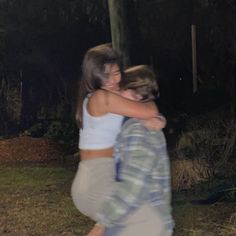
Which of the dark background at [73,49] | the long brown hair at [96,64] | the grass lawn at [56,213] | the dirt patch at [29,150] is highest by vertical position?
the long brown hair at [96,64]

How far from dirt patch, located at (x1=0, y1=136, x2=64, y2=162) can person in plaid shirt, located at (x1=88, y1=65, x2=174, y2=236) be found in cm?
1038

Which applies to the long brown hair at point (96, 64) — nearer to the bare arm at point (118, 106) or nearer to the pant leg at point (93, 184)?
the bare arm at point (118, 106)

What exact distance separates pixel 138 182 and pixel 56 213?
5.17 m

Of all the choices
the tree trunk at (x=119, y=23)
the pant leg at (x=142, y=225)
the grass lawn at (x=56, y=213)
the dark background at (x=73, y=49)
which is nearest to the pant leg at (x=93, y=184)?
the pant leg at (x=142, y=225)

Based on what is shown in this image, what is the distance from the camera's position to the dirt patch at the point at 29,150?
13320mm

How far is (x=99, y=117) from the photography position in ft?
9.80

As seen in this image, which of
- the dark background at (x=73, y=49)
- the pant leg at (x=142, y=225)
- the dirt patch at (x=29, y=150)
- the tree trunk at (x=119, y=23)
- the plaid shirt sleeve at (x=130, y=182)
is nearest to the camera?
the plaid shirt sleeve at (x=130, y=182)

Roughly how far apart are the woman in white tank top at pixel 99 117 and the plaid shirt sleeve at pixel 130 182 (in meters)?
0.10

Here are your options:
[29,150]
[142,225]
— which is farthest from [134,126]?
[29,150]

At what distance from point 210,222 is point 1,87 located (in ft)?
35.2

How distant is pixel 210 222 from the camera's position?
23.6ft

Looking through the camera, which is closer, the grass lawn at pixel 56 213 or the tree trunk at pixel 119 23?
the grass lawn at pixel 56 213

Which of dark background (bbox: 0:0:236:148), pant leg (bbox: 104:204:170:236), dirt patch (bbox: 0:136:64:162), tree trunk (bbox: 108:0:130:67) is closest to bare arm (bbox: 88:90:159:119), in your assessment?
pant leg (bbox: 104:204:170:236)

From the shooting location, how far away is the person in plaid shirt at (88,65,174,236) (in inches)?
108
